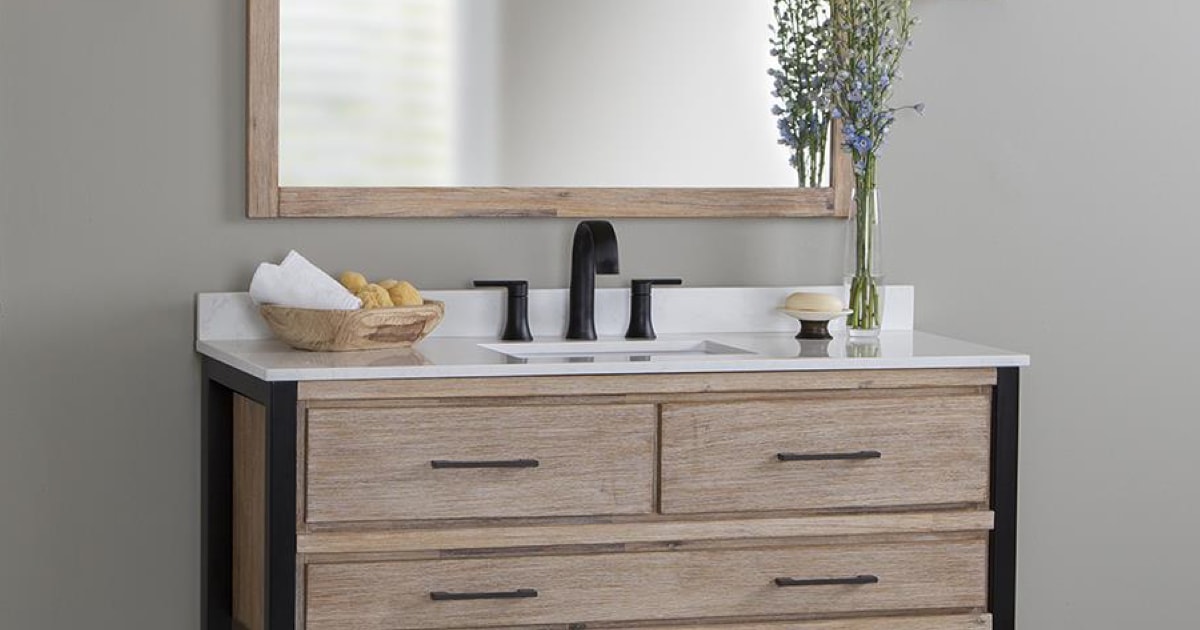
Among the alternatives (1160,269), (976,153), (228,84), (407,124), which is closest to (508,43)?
(407,124)

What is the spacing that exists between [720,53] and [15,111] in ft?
4.02

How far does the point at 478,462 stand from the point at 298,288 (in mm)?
439

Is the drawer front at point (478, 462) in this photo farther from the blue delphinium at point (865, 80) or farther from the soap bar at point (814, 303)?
the blue delphinium at point (865, 80)

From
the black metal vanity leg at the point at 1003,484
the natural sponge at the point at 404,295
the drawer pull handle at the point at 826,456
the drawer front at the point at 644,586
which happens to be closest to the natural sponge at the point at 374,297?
the natural sponge at the point at 404,295

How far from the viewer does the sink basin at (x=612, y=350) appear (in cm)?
289

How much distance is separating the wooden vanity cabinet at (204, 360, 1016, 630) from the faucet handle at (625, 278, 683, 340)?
0.44 meters

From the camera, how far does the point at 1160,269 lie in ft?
11.0

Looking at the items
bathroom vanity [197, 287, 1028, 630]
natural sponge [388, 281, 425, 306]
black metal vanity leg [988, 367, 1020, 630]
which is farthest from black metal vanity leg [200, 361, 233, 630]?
black metal vanity leg [988, 367, 1020, 630]

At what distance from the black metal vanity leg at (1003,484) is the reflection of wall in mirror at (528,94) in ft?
2.09

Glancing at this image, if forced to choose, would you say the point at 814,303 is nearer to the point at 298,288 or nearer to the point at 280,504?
the point at 298,288

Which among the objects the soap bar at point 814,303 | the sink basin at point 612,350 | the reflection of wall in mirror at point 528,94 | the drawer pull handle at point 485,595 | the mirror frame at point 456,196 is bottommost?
the drawer pull handle at point 485,595

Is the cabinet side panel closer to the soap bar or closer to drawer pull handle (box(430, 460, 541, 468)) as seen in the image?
drawer pull handle (box(430, 460, 541, 468))

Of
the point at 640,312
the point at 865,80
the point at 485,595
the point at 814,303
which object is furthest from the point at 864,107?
the point at 485,595

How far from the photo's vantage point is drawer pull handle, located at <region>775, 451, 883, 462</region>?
2.66 meters
